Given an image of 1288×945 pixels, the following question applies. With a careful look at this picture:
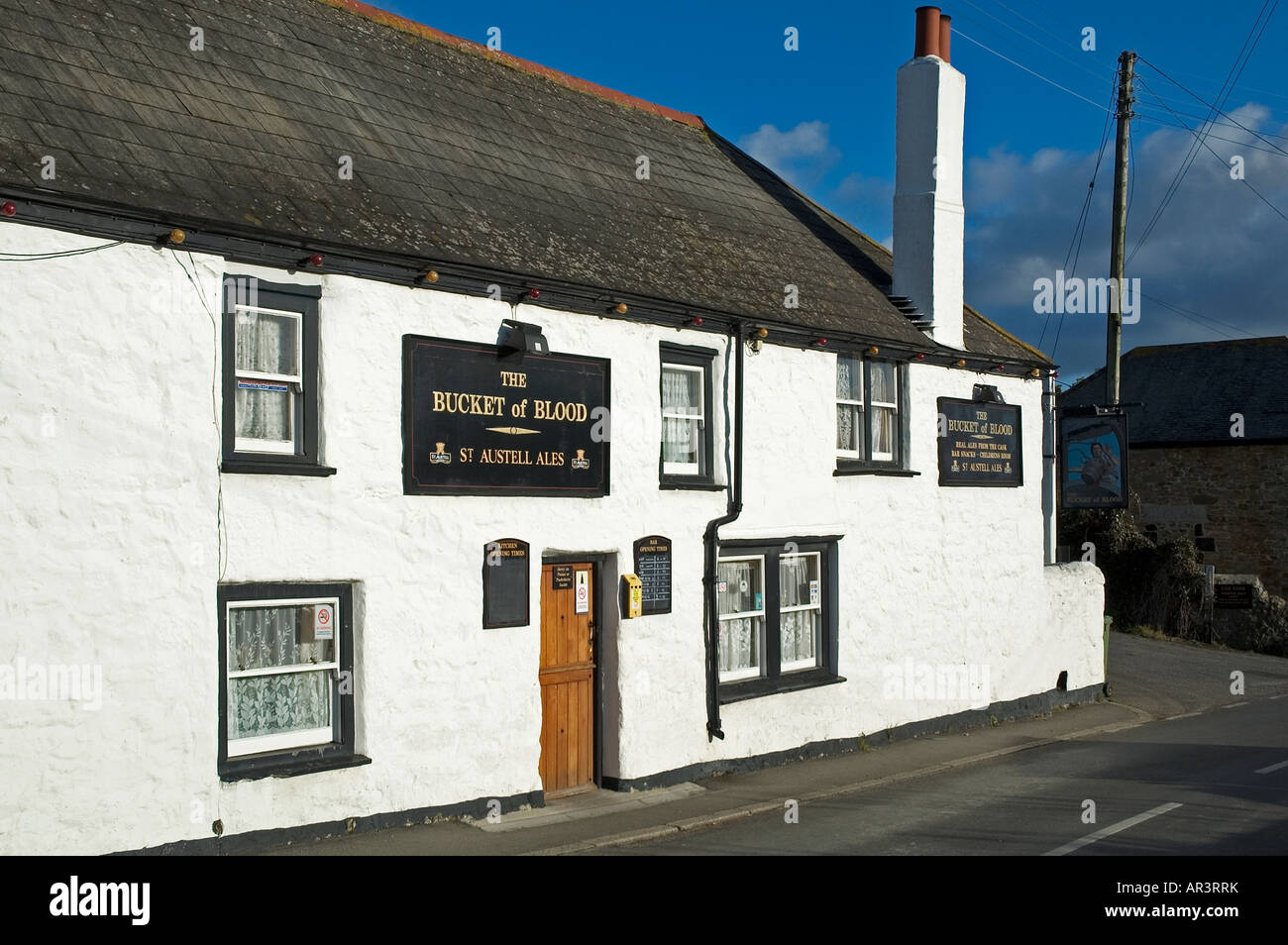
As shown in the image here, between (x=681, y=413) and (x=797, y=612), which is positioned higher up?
(x=681, y=413)

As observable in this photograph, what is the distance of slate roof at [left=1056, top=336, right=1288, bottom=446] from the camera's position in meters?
32.3

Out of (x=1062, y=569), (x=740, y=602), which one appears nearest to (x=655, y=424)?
(x=740, y=602)

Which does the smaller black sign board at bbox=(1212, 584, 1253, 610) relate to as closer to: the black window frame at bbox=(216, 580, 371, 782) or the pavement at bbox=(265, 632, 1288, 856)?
the pavement at bbox=(265, 632, 1288, 856)

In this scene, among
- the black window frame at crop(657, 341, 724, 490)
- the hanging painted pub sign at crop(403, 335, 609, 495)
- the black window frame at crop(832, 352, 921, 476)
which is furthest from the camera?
the black window frame at crop(832, 352, 921, 476)

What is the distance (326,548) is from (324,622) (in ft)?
2.06

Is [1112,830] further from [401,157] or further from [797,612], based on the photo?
[401,157]

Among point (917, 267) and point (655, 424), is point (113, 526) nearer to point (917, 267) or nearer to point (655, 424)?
point (655, 424)

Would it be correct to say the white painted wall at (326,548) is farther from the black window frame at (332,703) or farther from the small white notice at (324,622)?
the small white notice at (324,622)

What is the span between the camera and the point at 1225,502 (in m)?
32.1

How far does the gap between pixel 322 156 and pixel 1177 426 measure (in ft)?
92.2

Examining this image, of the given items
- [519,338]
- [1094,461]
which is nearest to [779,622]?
[519,338]

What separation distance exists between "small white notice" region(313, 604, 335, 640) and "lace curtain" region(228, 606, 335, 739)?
0.19ft

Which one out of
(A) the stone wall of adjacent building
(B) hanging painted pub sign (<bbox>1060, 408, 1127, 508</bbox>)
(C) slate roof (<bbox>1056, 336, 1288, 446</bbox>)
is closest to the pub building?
(B) hanging painted pub sign (<bbox>1060, 408, 1127, 508</bbox>)

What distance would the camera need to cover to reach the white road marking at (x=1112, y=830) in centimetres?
959
